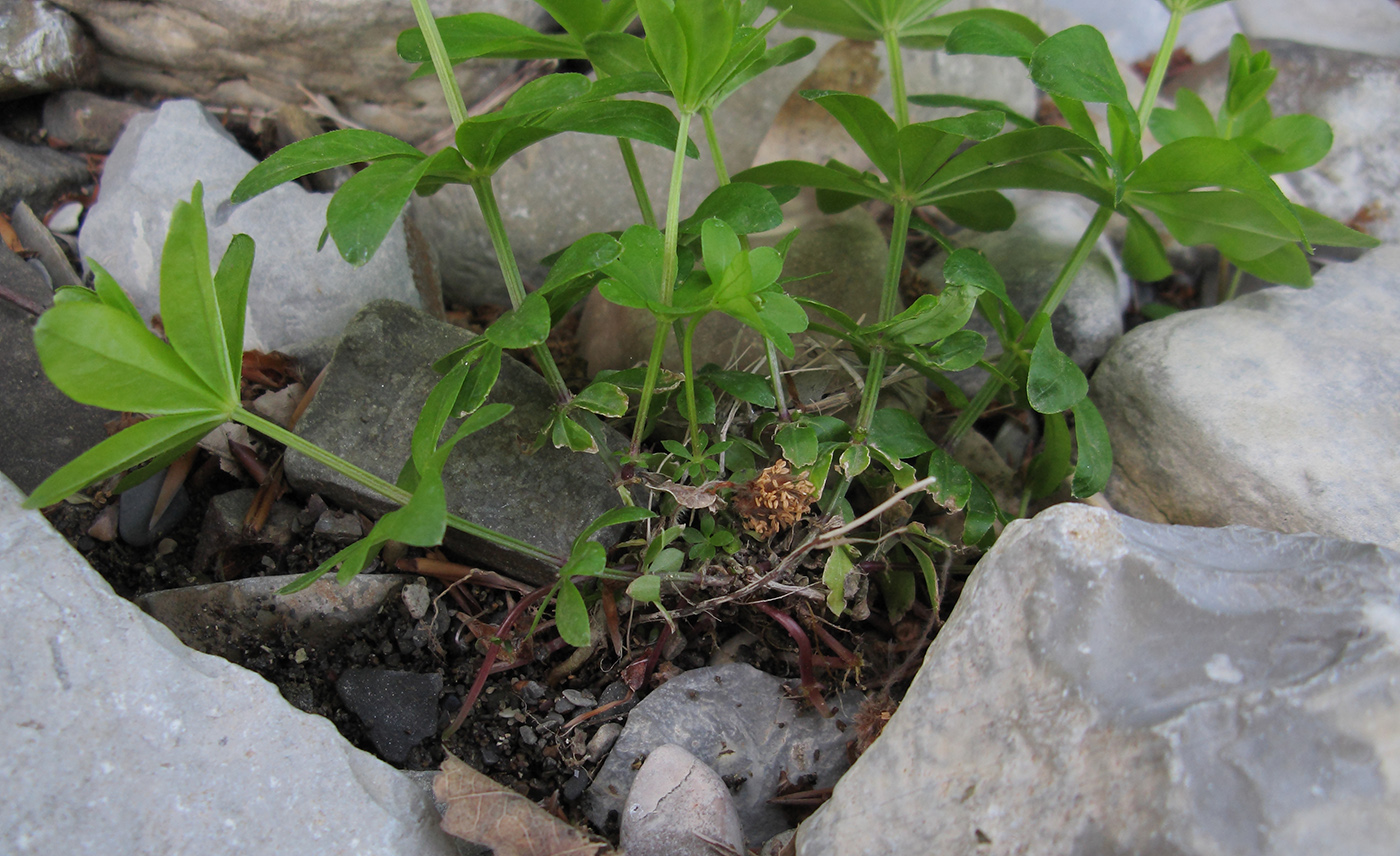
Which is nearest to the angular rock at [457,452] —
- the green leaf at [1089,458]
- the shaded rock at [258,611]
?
the shaded rock at [258,611]

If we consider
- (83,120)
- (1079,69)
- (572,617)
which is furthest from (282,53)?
(1079,69)

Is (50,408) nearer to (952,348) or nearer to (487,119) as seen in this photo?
(487,119)

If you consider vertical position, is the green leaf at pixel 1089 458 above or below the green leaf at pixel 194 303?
below

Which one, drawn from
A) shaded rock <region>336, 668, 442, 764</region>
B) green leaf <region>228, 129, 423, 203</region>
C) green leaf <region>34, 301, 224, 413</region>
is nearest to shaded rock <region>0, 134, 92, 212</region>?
green leaf <region>228, 129, 423, 203</region>

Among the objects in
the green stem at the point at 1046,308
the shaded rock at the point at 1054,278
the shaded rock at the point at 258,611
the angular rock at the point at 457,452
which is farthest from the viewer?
the shaded rock at the point at 1054,278

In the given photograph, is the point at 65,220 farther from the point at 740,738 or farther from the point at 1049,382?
the point at 1049,382

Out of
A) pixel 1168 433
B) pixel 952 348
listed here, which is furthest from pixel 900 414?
pixel 1168 433

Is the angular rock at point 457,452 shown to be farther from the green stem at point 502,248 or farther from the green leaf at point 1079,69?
the green leaf at point 1079,69
